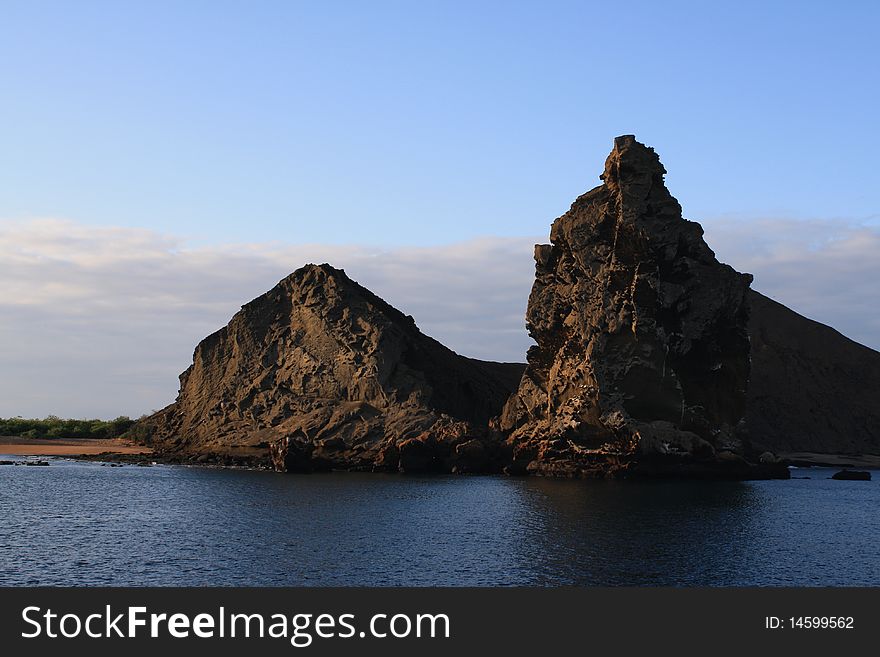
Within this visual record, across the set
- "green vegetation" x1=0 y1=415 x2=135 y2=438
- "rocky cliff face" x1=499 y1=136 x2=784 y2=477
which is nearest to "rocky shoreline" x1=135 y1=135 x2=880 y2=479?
"rocky cliff face" x1=499 y1=136 x2=784 y2=477

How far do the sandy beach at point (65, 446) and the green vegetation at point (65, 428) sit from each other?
437 cm

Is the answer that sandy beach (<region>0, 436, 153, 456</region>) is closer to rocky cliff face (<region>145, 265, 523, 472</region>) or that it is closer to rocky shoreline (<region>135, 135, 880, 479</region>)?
rocky shoreline (<region>135, 135, 880, 479</region>)

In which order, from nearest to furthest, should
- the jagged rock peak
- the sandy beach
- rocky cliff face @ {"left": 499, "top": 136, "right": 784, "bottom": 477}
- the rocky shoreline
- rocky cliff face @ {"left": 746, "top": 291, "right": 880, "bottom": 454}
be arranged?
rocky cliff face @ {"left": 499, "top": 136, "right": 784, "bottom": 477}
the rocky shoreline
the jagged rock peak
the sandy beach
rocky cliff face @ {"left": 746, "top": 291, "right": 880, "bottom": 454}

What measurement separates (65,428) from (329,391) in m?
87.5

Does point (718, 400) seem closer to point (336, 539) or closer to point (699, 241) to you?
point (699, 241)

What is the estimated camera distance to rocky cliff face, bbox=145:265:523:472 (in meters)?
105

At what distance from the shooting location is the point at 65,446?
6132 inches

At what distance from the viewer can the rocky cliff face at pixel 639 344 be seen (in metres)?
88.9

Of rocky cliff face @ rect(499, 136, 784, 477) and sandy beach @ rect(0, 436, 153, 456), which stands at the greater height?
rocky cliff face @ rect(499, 136, 784, 477)

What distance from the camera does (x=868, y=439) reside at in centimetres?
16712

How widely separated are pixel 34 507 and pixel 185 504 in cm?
1027

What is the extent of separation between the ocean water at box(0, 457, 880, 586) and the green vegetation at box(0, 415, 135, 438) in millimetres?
92726

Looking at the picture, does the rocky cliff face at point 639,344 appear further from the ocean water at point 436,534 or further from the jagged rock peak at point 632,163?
the ocean water at point 436,534

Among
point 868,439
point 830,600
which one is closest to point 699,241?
point 830,600
